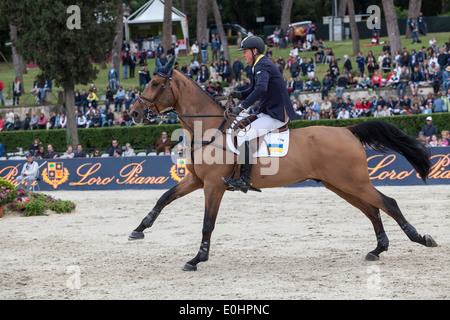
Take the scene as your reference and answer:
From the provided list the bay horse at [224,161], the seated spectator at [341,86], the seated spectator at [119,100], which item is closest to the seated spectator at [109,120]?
the seated spectator at [119,100]

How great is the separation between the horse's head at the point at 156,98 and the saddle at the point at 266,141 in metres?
0.94

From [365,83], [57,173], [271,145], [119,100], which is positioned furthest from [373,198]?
[119,100]

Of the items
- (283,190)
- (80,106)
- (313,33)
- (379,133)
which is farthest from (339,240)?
(313,33)

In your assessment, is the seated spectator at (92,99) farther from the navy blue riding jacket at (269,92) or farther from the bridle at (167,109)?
the navy blue riding jacket at (269,92)

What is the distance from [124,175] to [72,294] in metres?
13.4

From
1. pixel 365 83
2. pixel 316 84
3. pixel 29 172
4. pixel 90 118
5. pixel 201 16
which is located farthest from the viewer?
pixel 201 16

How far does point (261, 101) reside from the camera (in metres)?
8.88

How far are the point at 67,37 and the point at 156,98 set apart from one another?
1837 centimetres

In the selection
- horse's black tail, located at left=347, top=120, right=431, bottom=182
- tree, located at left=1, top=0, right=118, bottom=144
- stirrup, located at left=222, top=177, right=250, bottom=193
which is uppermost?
tree, located at left=1, top=0, right=118, bottom=144

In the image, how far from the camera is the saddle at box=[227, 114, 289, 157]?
8.66 m

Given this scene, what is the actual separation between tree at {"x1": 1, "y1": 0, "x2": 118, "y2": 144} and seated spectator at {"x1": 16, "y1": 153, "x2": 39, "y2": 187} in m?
6.99

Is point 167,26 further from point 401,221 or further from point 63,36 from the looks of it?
point 401,221

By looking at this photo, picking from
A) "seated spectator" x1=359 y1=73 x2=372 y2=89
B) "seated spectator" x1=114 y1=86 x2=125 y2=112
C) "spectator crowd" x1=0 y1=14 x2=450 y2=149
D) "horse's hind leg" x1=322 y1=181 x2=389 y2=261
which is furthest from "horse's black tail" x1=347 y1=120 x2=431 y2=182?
"seated spectator" x1=114 y1=86 x2=125 y2=112

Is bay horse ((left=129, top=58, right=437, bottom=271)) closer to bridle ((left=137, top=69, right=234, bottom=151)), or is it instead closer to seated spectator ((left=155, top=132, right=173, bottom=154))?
bridle ((left=137, top=69, right=234, bottom=151))
